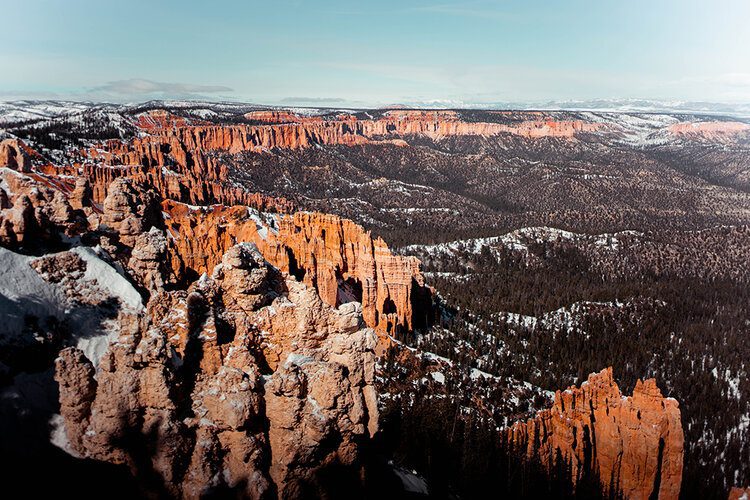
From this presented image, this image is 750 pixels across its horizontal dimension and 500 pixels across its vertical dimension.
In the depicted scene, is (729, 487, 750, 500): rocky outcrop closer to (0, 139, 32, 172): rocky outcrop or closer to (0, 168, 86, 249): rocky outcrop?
(0, 168, 86, 249): rocky outcrop

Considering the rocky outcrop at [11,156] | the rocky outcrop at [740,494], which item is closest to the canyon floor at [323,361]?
the rocky outcrop at [11,156]

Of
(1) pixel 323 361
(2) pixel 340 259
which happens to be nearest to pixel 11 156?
(2) pixel 340 259

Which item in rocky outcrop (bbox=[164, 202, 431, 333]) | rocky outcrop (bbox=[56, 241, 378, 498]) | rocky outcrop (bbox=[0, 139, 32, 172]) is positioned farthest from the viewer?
rocky outcrop (bbox=[164, 202, 431, 333])

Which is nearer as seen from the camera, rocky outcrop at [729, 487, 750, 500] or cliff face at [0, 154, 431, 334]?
rocky outcrop at [729, 487, 750, 500]

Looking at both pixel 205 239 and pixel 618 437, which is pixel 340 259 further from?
pixel 618 437

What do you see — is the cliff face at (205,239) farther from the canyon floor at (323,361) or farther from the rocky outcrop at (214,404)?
the rocky outcrop at (214,404)

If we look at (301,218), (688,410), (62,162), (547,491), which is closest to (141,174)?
(301,218)

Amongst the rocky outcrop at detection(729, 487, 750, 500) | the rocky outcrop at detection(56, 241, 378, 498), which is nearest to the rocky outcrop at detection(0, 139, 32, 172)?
the rocky outcrop at detection(56, 241, 378, 498)
